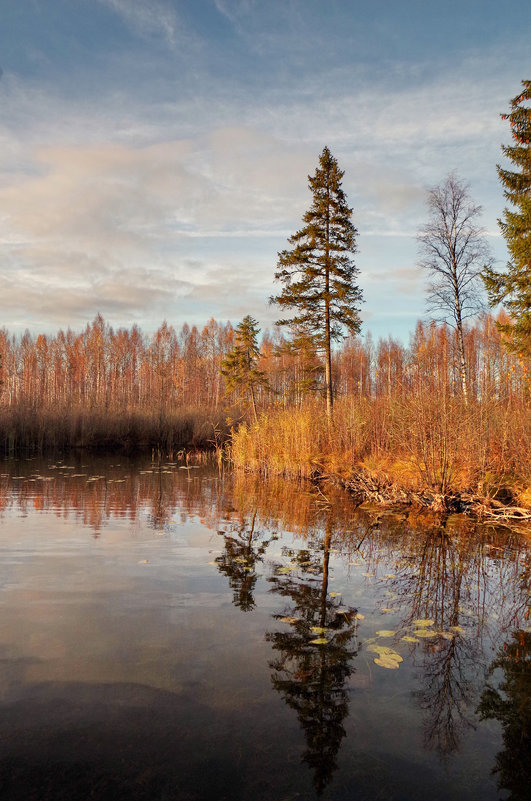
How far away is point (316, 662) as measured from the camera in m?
3.66

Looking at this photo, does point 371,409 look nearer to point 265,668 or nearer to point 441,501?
point 441,501

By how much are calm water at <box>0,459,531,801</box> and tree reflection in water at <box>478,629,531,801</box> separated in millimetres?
13

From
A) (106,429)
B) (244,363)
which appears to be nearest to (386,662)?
(106,429)

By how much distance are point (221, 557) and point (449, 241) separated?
864 inches

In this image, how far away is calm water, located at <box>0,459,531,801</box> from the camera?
2.55m

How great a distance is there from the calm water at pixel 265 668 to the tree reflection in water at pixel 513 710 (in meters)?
0.01

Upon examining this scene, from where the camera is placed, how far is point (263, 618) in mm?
4500

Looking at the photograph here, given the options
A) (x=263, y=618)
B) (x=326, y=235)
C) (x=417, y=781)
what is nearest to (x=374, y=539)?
(x=263, y=618)

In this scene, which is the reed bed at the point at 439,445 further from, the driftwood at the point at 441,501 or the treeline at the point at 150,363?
the treeline at the point at 150,363

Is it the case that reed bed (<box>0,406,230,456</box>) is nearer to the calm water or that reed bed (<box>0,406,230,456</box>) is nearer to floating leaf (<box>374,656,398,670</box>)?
the calm water

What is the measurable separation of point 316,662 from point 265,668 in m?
0.37

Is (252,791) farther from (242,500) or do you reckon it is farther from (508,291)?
(508,291)

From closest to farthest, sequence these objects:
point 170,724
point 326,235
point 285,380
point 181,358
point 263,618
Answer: point 170,724 → point 263,618 → point 326,235 → point 285,380 → point 181,358

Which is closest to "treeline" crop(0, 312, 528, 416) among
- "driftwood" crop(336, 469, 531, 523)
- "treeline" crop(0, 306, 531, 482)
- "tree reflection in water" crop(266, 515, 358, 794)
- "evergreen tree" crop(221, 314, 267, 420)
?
"treeline" crop(0, 306, 531, 482)
